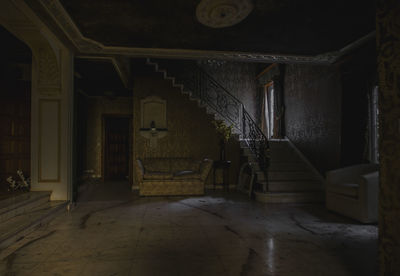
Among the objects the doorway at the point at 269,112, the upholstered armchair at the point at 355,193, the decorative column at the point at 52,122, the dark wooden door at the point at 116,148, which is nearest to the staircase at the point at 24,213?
the decorative column at the point at 52,122

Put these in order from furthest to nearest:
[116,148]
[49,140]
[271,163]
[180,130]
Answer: [116,148]
[180,130]
[271,163]
[49,140]

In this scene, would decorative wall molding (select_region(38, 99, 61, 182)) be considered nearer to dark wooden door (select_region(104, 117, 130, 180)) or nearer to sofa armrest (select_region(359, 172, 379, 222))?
dark wooden door (select_region(104, 117, 130, 180))

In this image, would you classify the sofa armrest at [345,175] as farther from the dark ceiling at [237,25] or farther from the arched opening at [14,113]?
the arched opening at [14,113]

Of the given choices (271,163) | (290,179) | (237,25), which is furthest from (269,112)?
(237,25)

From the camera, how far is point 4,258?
8.54 feet

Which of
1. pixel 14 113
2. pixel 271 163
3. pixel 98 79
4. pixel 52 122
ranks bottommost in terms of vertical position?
pixel 271 163

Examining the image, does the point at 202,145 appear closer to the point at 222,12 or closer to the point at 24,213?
the point at 222,12

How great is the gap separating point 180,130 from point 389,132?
588 centimetres

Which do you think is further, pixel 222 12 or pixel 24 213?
pixel 24 213

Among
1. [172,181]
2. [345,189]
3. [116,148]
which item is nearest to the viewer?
[345,189]

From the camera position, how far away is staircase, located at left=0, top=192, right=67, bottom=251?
3.06 m

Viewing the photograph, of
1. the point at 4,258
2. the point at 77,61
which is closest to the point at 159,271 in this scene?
the point at 4,258

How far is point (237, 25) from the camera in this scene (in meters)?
4.05

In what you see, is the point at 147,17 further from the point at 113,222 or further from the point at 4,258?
the point at 4,258
